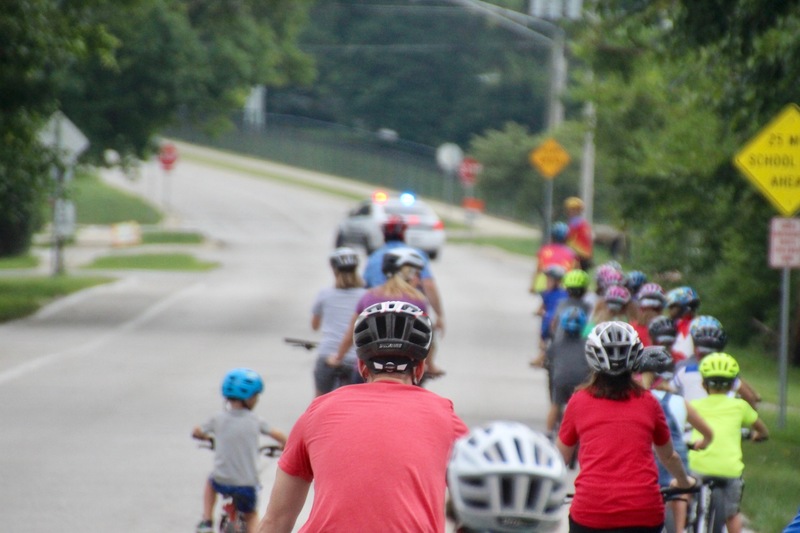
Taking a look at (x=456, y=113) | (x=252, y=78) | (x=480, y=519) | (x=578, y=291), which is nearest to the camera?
(x=480, y=519)

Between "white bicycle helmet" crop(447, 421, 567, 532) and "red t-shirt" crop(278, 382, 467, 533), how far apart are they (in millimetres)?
1280

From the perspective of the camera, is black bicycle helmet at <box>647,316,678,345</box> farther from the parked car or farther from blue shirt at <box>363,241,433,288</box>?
the parked car

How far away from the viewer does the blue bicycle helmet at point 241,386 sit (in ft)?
26.3

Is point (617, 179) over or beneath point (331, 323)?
over

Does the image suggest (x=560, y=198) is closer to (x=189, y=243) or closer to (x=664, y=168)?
(x=189, y=243)

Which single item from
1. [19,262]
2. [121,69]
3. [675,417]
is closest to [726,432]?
[675,417]

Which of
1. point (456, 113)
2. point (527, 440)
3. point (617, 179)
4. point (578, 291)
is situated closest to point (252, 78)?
point (617, 179)

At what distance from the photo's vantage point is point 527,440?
2.60 metres

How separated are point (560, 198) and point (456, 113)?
29.6 metres

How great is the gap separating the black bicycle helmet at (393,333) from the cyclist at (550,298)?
8898 mm

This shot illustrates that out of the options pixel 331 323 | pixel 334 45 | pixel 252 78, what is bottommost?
pixel 331 323

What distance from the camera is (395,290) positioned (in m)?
9.67

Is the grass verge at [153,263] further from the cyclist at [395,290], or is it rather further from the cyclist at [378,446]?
the cyclist at [378,446]

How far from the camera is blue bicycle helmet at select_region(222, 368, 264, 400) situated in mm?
8002
